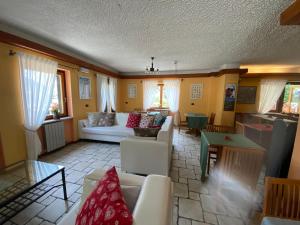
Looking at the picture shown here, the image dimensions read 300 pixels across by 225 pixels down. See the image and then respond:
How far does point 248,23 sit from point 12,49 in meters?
3.82

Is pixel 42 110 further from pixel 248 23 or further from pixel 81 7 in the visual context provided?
pixel 248 23

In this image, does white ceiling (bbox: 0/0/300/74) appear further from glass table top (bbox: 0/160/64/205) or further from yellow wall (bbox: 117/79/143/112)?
yellow wall (bbox: 117/79/143/112)

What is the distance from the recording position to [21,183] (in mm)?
1534

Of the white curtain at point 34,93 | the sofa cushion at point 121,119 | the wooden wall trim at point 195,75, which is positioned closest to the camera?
the white curtain at point 34,93

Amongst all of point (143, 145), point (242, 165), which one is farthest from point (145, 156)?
point (242, 165)

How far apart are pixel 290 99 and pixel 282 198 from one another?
5686 millimetres

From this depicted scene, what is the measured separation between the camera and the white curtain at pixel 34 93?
2533 mm

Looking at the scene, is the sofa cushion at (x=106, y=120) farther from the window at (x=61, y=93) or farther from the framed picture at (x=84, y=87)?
the window at (x=61, y=93)

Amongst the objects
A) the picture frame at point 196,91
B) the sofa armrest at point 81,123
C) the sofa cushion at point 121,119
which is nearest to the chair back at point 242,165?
the sofa cushion at point 121,119

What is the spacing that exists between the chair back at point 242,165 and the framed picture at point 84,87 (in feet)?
12.9

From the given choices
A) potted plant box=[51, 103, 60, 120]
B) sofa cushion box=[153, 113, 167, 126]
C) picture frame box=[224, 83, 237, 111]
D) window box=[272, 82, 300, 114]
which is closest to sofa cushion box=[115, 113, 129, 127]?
sofa cushion box=[153, 113, 167, 126]

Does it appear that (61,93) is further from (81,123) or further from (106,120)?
(106,120)

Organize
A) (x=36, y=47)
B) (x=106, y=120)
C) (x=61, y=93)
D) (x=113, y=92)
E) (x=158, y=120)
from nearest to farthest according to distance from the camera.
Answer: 1. (x=36, y=47)
2. (x=158, y=120)
3. (x=61, y=93)
4. (x=106, y=120)
5. (x=113, y=92)

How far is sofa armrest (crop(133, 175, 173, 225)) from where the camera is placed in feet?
2.11
